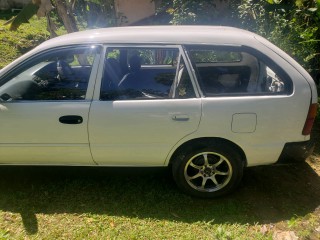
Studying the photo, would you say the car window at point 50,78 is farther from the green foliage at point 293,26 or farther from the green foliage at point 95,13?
the green foliage at point 95,13

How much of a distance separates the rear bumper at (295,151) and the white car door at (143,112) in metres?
0.98

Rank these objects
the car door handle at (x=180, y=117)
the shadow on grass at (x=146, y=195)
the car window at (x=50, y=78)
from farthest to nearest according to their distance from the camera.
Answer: the shadow on grass at (x=146, y=195)
the car window at (x=50, y=78)
the car door handle at (x=180, y=117)

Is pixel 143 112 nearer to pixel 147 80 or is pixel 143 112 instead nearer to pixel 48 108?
pixel 147 80

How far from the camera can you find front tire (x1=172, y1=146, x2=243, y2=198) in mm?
3355

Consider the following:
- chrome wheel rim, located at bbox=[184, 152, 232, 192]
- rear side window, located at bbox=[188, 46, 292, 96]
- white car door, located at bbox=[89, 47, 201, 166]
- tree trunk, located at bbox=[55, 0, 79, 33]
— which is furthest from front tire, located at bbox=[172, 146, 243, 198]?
tree trunk, located at bbox=[55, 0, 79, 33]

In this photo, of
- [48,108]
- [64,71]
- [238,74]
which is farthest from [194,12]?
[48,108]

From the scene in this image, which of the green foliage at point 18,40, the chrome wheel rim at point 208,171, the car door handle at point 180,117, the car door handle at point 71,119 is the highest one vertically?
the car door handle at point 180,117

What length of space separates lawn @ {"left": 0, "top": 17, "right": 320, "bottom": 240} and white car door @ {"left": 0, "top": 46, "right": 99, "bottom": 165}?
0.50m

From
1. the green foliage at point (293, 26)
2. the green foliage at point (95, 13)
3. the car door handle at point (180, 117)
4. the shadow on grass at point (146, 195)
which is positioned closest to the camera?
the car door handle at point (180, 117)

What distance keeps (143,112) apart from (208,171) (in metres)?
0.98

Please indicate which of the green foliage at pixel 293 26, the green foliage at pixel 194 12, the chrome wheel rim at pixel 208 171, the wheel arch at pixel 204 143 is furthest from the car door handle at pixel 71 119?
the green foliage at pixel 194 12

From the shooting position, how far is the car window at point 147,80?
321 centimetres

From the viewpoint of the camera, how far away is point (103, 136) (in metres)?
3.27

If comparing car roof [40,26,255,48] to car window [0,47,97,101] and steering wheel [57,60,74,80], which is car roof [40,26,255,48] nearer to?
car window [0,47,97,101]
